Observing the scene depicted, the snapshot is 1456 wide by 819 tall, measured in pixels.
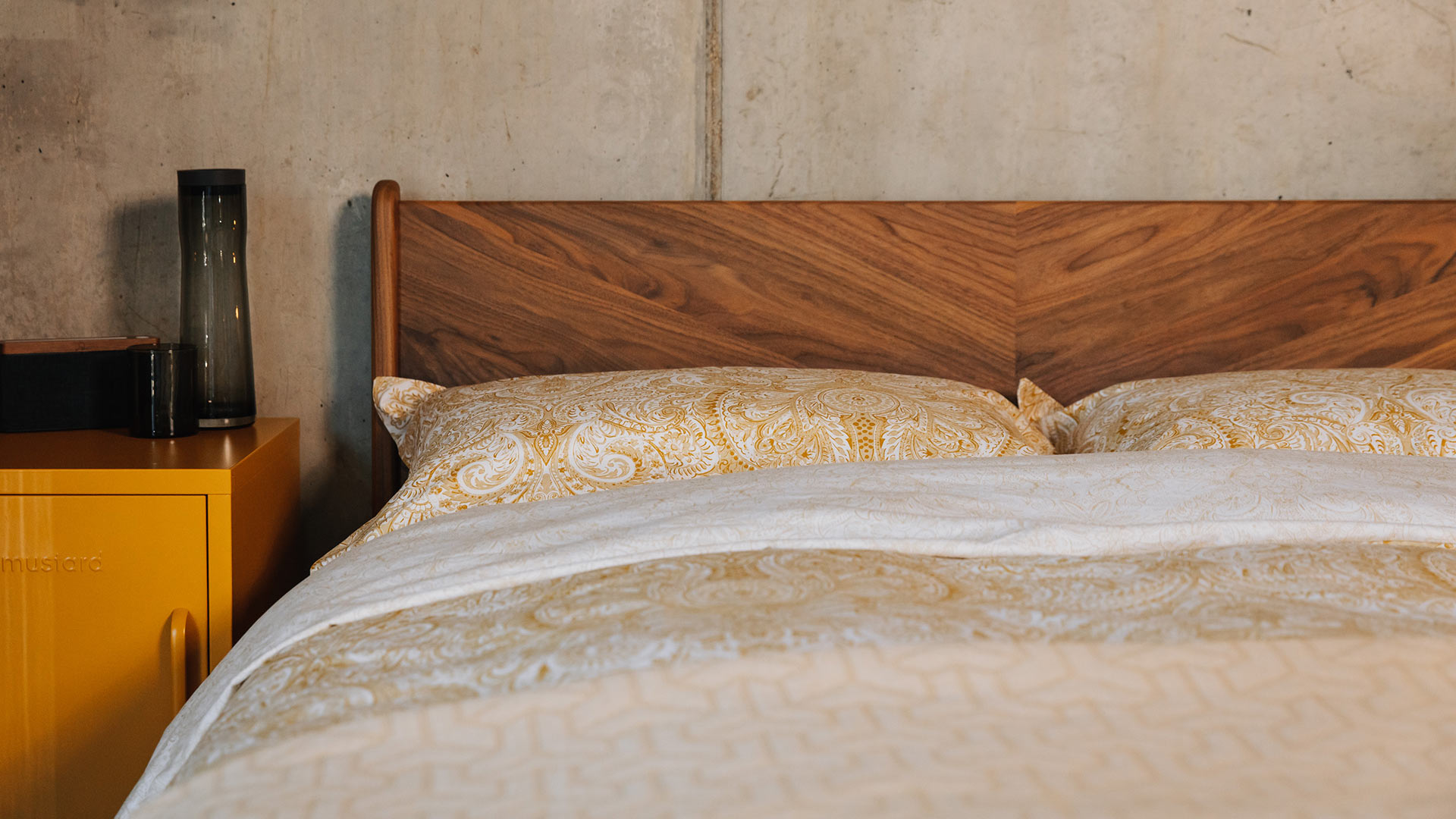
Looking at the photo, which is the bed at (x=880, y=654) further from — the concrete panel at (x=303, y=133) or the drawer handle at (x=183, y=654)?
the concrete panel at (x=303, y=133)

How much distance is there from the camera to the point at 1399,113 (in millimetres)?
1920

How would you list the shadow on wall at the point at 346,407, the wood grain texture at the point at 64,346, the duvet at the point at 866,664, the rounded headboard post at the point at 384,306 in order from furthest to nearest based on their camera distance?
1. the shadow on wall at the point at 346,407
2. the rounded headboard post at the point at 384,306
3. the wood grain texture at the point at 64,346
4. the duvet at the point at 866,664

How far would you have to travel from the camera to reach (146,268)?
184cm

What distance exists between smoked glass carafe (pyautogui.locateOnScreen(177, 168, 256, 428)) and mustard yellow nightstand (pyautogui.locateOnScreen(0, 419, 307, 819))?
281mm

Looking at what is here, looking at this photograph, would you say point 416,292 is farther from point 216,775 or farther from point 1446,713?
point 1446,713

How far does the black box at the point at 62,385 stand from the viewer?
158 centimetres

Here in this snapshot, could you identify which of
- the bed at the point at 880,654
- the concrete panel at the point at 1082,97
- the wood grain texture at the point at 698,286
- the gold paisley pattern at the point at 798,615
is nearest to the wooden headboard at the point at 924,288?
the wood grain texture at the point at 698,286

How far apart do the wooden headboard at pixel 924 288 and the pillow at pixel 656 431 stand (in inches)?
10.1

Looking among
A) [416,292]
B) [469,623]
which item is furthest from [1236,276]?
[469,623]

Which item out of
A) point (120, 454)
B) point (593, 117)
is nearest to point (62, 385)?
point (120, 454)

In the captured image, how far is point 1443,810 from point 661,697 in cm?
41

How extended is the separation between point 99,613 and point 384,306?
0.64 metres

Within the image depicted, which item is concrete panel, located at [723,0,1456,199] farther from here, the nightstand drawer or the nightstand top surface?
the nightstand drawer

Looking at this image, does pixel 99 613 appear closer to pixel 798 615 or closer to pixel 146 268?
pixel 146 268
